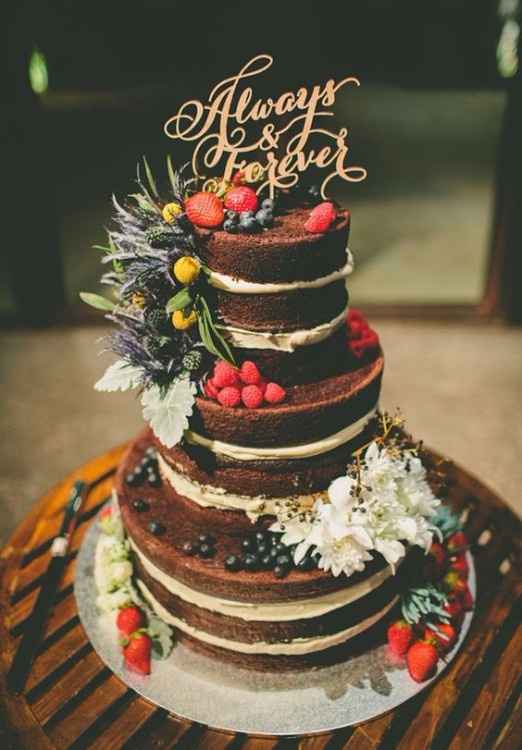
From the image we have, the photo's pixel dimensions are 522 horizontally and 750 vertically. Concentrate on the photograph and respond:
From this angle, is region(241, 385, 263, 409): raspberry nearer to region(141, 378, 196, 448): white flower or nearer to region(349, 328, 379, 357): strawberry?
region(141, 378, 196, 448): white flower

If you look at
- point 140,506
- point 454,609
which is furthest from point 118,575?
point 454,609

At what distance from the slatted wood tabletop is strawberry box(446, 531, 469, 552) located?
4.1 inches

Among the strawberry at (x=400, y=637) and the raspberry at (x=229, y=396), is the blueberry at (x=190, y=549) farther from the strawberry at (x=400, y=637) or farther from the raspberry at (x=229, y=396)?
the strawberry at (x=400, y=637)

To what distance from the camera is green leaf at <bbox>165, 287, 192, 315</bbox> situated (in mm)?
2209

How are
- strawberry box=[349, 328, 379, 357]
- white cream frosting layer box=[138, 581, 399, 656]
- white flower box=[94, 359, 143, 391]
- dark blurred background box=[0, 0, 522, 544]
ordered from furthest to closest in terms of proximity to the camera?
dark blurred background box=[0, 0, 522, 544] < strawberry box=[349, 328, 379, 357] < white cream frosting layer box=[138, 581, 399, 656] < white flower box=[94, 359, 143, 391]

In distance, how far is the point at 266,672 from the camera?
258 cm

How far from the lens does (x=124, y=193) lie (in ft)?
15.4

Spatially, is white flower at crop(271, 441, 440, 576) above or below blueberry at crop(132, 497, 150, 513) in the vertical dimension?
above

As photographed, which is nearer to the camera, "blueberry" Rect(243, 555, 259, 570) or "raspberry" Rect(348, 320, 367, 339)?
"blueberry" Rect(243, 555, 259, 570)

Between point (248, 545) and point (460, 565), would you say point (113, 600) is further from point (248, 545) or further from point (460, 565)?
point (460, 565)

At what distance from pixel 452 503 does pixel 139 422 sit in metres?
2.37

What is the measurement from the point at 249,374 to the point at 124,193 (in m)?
2.86

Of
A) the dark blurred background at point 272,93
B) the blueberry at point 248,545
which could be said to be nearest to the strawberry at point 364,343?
the blueberry at point 248,545

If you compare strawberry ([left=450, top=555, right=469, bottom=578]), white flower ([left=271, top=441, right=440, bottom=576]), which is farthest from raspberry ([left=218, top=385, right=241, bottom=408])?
strawberry ([left=450, top=555, right=469, bottom=578])
